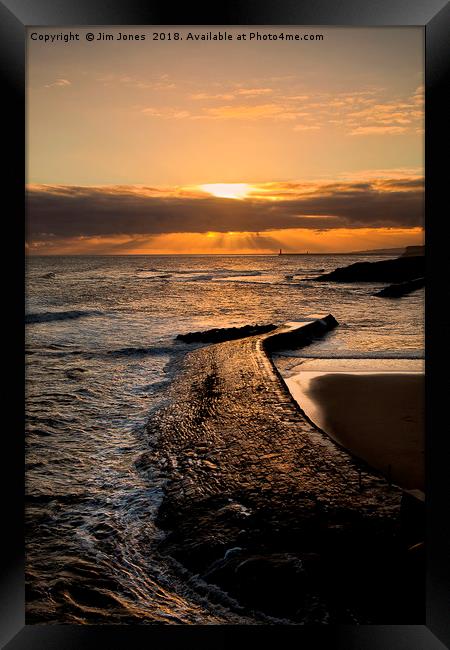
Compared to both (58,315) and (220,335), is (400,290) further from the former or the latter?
(58,315)

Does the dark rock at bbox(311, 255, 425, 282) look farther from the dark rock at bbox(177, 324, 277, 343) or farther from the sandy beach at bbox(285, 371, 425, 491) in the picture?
the sandy beach at bbox(285, 371, 425, 491)

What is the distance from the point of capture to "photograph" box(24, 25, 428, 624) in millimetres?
2484

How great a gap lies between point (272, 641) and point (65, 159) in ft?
12.6

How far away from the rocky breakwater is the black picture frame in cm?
31

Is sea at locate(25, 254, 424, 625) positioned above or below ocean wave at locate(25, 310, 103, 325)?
below

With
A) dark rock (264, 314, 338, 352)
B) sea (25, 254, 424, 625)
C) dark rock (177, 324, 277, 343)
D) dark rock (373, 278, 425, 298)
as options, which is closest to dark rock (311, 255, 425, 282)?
dark rock (373, 278, 425, 298)

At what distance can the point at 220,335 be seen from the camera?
10859 millimetres

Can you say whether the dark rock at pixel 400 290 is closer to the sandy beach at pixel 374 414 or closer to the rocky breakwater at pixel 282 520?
the sandy beach at pixel 374 414

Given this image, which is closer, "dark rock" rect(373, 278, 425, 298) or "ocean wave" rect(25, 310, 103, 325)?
"ocean wave" rect(25, 310, 103, 325)

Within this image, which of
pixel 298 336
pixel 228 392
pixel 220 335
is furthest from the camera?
pixel 220 335
